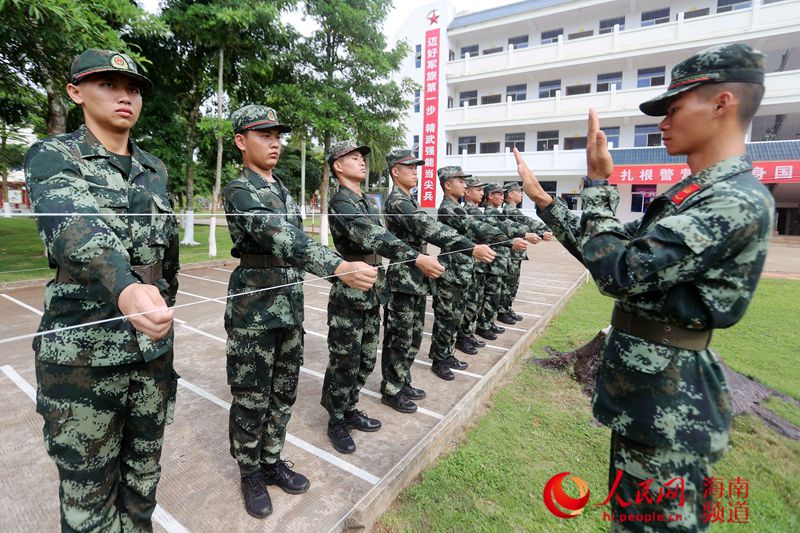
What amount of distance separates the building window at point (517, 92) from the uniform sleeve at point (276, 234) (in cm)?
2380

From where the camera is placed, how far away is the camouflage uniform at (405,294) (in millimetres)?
3555

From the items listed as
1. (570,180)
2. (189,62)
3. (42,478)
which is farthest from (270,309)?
(570,180)

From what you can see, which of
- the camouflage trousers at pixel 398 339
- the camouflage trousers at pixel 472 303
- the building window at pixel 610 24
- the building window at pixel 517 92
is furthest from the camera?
the building window at pixel 517 92

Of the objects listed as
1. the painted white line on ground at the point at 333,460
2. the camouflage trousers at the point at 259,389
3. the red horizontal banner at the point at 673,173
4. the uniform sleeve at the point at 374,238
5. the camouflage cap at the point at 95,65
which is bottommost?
the painted white line on ground at the point at 333,460

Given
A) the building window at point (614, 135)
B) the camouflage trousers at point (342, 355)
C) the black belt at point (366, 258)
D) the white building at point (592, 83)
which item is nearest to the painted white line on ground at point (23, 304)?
the camouflage trousers at point (342, 355)

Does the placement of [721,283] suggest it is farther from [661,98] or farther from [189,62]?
[189,62]

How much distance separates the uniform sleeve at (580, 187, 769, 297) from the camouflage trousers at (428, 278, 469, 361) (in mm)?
3006

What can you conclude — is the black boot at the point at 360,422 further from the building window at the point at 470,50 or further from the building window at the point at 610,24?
the building window at the point at 470,50

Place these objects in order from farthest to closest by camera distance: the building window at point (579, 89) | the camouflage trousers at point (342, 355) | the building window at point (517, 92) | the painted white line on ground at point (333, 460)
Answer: the building window at point (517, 92)
the building window at point (579, 89)
the camouflage trousers at point (342, 355)
the painted white line on ground at point (333, 460)

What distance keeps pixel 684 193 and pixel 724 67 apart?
447 millimetres

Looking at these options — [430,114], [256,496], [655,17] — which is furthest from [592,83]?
[256,496]

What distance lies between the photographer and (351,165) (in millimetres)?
3174

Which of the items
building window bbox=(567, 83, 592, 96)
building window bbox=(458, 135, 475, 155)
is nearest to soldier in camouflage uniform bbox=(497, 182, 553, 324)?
building window bbox=(458, 135, 475, 155)

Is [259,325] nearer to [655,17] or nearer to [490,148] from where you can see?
[490,148]
